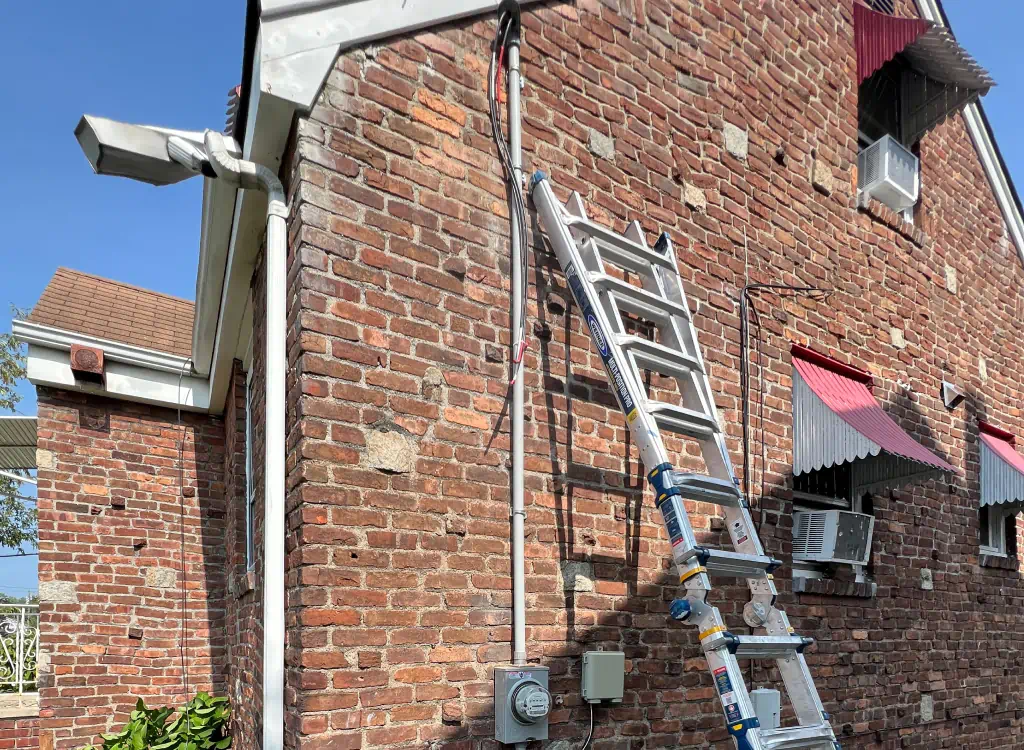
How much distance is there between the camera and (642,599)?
3963 mm

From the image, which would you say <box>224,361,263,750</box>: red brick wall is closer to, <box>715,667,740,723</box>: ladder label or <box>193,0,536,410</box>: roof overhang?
<box>193,0,536,410</box>: roof overhang

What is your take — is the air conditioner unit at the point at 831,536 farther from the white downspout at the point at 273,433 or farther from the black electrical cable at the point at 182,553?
the black electrical cable at the point at 182,553

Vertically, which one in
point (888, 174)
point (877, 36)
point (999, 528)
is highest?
point (877, 36)

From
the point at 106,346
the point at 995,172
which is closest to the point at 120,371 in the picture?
the point at 106,346

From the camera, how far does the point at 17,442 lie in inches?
331

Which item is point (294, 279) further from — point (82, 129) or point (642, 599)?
point (642, 599)

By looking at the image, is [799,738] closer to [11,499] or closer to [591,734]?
[591,734]

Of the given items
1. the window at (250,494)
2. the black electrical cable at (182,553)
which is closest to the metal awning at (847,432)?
the window at (250,494)

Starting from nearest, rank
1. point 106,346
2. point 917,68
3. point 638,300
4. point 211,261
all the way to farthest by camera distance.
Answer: point 638,300 < point 211,261 < point 106,346 < point 917,68

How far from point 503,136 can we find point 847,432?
2563mm

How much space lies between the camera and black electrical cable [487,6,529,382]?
150 inches

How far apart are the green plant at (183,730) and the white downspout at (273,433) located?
2.60m

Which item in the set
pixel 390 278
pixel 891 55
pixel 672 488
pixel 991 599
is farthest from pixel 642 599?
pixel 891 55

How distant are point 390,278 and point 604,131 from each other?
1641 mm
